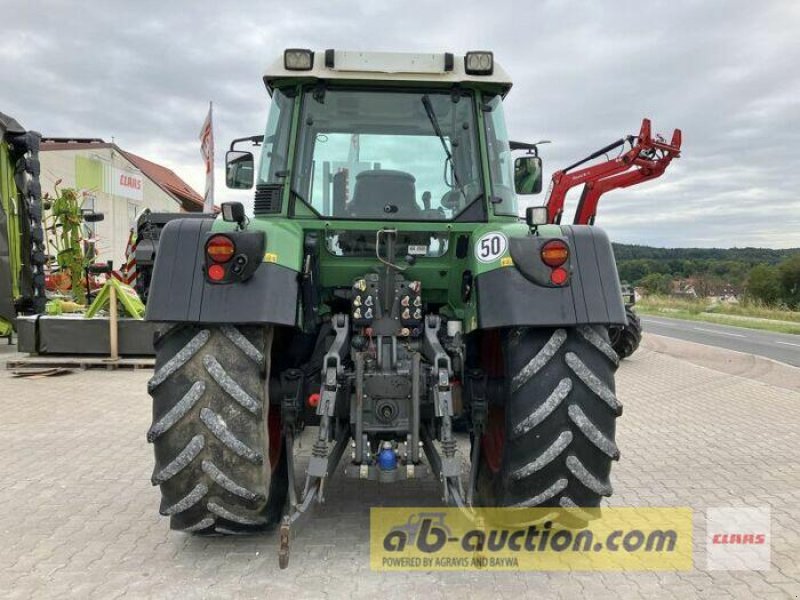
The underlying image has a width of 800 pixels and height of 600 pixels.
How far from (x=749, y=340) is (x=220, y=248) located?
19177 mm

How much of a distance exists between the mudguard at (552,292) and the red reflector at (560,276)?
0.03 metres

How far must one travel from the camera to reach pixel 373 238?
4109mm

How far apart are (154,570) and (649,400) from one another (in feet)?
22.4

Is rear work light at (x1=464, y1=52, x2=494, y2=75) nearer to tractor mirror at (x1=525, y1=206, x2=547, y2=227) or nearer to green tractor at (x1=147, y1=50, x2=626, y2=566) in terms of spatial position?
green tractor at (x1=147, y1=50, x2=626, y2=566)

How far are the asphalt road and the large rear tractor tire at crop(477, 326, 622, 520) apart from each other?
12.0 m

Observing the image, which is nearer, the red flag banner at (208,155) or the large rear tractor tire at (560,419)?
the large rear tractor tire at (560,419)

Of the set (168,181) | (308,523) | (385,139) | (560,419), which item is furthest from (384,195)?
(168,181)

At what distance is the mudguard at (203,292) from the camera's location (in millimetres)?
3381

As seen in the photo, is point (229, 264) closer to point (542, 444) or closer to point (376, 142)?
point (376, 142)

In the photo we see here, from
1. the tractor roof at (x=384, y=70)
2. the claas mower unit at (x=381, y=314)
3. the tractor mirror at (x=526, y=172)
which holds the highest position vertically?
the tractor roof at (x=384, y=70)

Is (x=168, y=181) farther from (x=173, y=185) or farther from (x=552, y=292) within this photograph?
(x=552, y=292)

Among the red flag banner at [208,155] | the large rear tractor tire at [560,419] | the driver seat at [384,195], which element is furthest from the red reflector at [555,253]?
the red flag banner at [208,155]

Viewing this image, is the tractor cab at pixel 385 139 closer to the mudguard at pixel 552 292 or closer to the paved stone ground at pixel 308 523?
the mudguard at pixel 552 292

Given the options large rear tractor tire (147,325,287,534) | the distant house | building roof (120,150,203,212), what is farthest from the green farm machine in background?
building roof (120,150,203,212)
